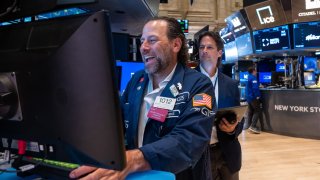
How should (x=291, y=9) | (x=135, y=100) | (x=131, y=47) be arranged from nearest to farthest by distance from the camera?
(x=135, y=100), (x=131, y=47), (x=291, y=9)

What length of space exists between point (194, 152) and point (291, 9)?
277 inches

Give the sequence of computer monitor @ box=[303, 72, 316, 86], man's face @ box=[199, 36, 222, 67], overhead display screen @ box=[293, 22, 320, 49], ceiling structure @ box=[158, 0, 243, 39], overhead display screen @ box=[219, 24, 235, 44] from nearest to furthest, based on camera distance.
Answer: man's face @ box=[199, 36, 222, 67] → overhead display screen @ box=[293, 22, 320, 49] → computer monitor @ box=[303, 72, 316, 86] → overhead display screen @ box=[219, 24, 235, 44] → ceiling structure @ box=[158, 0, 243, 39]

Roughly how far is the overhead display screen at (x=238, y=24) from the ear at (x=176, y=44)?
7.28m

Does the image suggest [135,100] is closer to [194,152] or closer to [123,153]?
[194,152]

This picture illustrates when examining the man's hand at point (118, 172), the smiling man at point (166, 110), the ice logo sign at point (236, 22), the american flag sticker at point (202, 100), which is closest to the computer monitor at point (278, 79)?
the ice logo sign at point (236, 22)

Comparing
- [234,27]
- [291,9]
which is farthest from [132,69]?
[234,27]

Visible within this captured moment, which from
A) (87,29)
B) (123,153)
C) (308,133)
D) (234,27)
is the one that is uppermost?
(234,27)

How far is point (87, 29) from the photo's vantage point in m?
Result: 0.61

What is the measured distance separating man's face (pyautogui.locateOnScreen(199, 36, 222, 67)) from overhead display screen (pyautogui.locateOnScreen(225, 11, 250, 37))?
6.37 meters

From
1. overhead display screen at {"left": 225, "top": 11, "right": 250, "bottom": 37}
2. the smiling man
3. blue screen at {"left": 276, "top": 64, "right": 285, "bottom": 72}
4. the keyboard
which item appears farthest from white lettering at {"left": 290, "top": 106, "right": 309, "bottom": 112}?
the keyboard

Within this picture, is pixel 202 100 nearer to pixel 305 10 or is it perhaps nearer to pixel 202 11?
pixel 305 10

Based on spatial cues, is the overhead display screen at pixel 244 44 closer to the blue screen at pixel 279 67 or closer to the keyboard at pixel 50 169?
the blue screen at pixel 279 67

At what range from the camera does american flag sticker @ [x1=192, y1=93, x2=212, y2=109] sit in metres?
1.17

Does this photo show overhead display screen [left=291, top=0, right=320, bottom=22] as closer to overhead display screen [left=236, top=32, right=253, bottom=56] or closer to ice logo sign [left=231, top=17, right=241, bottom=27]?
overhead display screen [left=236, top=32, right=253, bottom=56]
